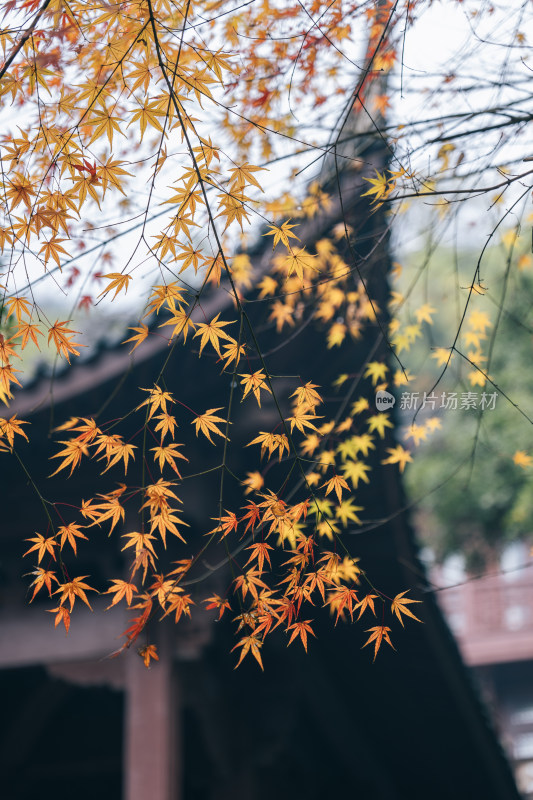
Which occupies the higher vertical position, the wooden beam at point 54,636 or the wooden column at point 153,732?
the wooden beam at point 54,636

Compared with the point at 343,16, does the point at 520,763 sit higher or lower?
lower

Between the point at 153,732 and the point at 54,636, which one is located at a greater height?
the point at 54,636

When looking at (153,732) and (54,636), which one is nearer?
(153,732)

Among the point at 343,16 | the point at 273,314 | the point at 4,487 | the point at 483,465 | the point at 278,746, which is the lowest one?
the point at 278,746

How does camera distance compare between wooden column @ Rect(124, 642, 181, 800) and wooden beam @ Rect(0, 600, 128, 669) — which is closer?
wooden column @ Rect(124, 642, 181, 800)

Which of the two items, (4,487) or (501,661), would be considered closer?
(4,487)

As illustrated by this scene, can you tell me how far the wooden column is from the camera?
279 centimetres

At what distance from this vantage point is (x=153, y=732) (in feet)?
9.30

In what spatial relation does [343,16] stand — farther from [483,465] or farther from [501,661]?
[501,661]

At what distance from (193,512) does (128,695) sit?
0.81m

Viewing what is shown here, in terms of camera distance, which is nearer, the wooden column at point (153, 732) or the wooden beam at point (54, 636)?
the wooden column at point (153, 732)

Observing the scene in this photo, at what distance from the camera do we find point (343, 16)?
7.85 ft

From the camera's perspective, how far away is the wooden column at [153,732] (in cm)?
279

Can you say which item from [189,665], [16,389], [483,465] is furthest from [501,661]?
[16,389]
